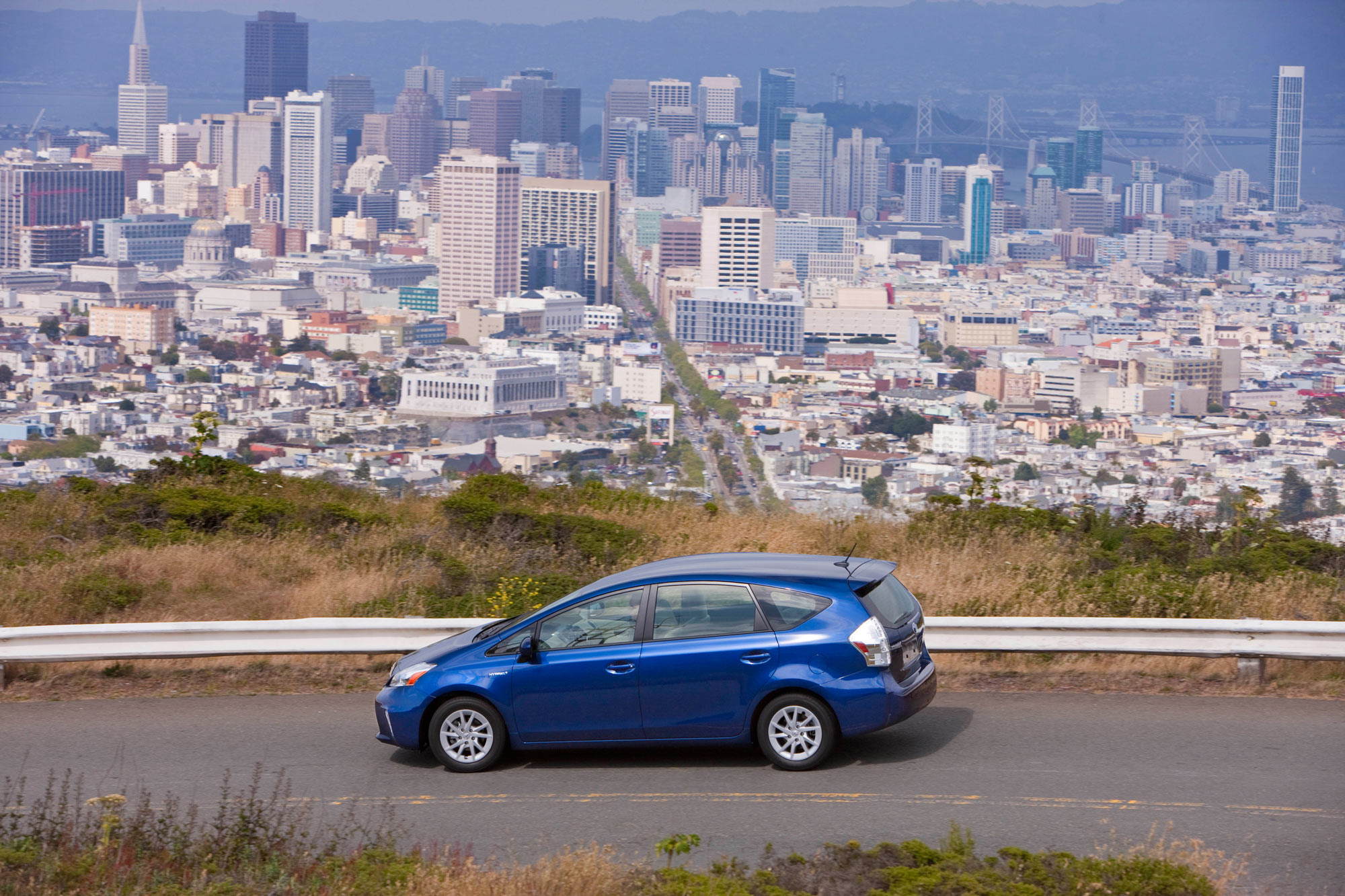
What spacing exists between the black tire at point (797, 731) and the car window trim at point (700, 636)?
317 mm

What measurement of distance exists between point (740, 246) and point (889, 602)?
407 ft

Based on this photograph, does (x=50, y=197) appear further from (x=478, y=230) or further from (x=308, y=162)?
(x=478, y=230)

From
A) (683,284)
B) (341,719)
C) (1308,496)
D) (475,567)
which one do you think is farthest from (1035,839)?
(683,284)

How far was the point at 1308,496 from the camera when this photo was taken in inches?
1120

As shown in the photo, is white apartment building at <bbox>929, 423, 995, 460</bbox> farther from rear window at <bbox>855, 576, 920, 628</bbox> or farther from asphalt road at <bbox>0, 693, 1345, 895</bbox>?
rear window at <bbox>855, 576, 920, 628</bbox>

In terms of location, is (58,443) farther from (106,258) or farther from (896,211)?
(896,211)

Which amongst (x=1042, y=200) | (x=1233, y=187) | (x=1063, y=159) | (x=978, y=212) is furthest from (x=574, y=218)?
(x=1063, y=159)

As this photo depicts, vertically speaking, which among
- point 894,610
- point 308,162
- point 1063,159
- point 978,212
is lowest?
A: point 894,610

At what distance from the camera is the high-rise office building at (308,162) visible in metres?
179

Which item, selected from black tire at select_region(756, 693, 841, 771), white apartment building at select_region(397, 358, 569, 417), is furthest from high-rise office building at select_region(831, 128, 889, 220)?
black tire at select_region(756, 693, 841, 771)

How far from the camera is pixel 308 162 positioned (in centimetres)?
18638

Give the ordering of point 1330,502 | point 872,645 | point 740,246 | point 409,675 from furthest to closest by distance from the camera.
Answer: point 740,246 < point 1330,502 < point 409,675 < point 872,645

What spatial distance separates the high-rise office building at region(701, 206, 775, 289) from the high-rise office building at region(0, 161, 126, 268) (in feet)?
207

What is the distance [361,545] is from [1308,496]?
22.1m
